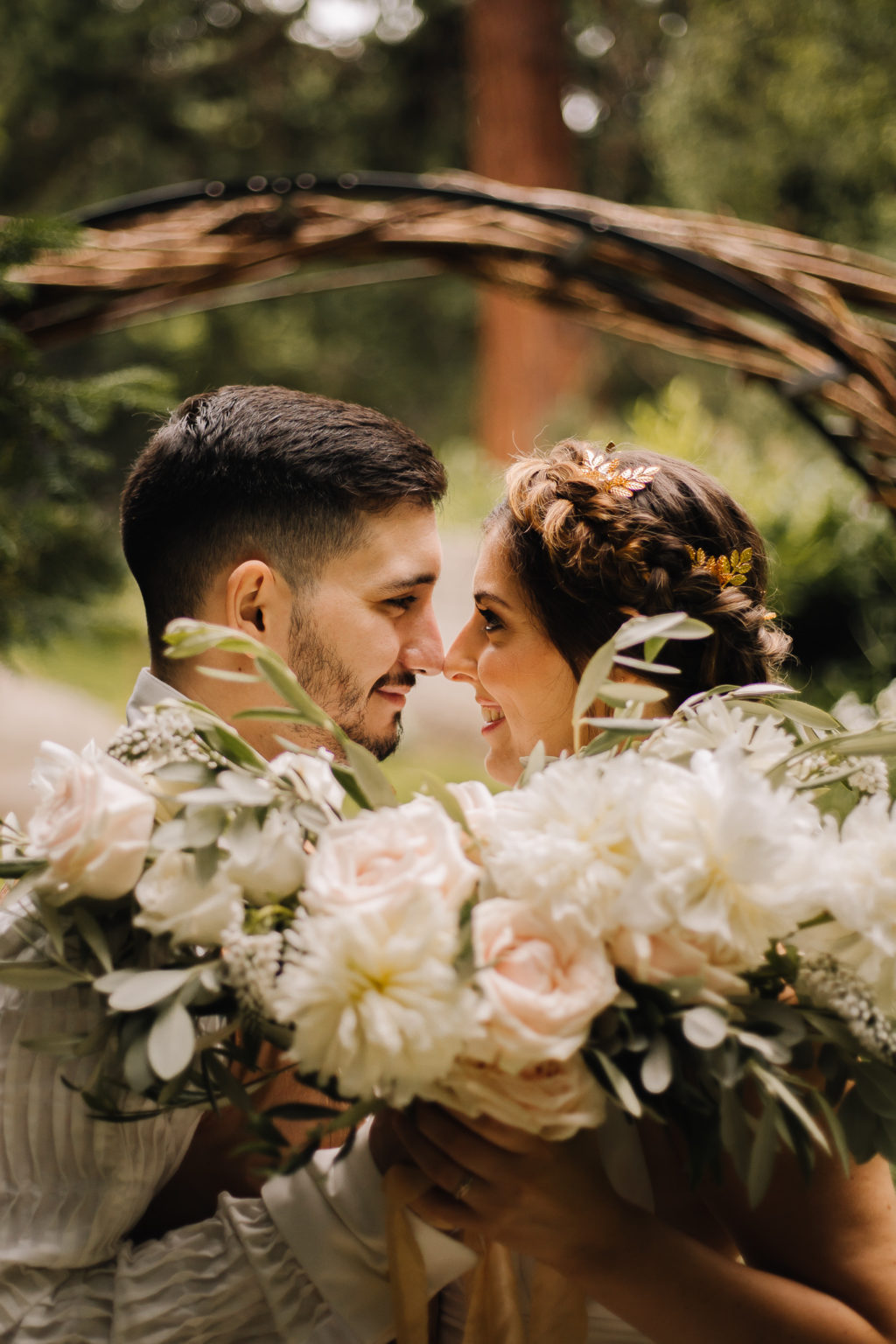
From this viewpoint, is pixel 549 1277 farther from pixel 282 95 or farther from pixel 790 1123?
pixel 282 95

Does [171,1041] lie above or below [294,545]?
below

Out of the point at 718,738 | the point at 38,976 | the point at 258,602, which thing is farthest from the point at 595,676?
the point at 258,602

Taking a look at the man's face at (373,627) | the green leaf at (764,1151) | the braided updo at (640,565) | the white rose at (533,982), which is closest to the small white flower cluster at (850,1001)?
the green leaf at (764,1151)

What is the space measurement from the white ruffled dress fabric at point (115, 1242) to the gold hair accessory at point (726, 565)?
1.04 m

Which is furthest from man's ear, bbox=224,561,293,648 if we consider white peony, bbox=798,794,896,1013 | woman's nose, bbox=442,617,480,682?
white peony, bbox=798,794,896,1013

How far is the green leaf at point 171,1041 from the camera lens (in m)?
0.95

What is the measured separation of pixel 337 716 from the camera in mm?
2000

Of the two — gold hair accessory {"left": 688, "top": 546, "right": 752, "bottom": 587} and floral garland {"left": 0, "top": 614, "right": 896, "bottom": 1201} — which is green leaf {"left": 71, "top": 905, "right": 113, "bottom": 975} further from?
gold hair accessory {"left": 688, "top": 546, "right": 752, "bottom": 587}

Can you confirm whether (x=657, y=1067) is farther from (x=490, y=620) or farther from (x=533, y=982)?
(x=490, y=620)

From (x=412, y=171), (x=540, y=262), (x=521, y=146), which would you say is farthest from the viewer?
(x=412, y=171)

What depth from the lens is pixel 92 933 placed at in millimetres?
1084

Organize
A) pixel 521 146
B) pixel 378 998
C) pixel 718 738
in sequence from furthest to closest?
pixel 521 146, pixel 718 738, pixel 378 998

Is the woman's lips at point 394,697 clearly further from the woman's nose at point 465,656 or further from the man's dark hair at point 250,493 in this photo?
the man's dark hair at point 250,493

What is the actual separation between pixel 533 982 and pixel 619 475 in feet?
3.75
